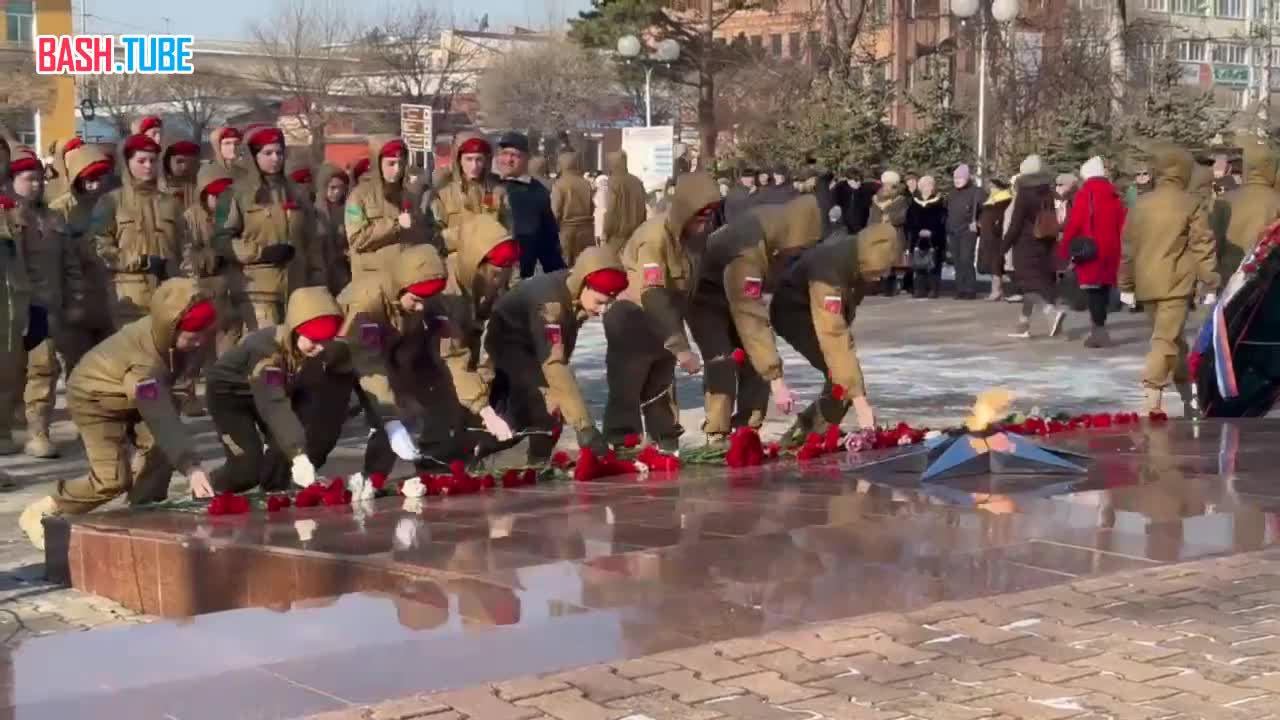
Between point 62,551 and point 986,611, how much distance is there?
398 centimetres

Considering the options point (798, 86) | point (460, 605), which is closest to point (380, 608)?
point (460, 605)

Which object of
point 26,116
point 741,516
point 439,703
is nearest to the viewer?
point 439,703

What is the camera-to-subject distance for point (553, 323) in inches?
396

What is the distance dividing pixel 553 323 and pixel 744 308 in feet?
3.78

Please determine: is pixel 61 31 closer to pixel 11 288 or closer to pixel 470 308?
pixel 11 288

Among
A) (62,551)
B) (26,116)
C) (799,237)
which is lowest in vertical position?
(62,551)

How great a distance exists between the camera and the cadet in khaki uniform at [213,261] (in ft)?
40.7

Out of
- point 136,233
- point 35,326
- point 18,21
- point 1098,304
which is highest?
point 18,21

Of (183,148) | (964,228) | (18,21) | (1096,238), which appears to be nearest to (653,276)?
(183,148)

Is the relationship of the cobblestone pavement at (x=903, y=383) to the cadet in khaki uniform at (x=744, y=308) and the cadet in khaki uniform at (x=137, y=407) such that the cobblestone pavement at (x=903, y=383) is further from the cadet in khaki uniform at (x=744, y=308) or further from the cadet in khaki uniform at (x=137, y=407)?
the cadet in khaki uniform at (x=744, y=308)

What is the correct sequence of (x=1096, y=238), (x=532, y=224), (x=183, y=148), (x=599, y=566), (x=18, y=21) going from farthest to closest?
(x=18, y=21), (x=1096, y=238), (x=532, y=224), (x=183, y=148), (x=599, y=566)

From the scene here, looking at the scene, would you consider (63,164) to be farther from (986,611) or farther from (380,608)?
(986,611)

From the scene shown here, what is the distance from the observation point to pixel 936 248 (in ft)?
80.1

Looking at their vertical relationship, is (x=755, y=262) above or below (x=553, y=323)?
above
